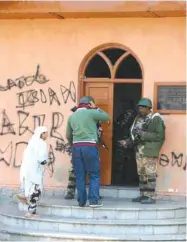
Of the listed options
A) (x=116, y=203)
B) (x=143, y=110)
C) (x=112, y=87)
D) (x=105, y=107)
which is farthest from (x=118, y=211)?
(x=112, y=87)

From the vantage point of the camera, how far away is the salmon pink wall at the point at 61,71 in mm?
11016

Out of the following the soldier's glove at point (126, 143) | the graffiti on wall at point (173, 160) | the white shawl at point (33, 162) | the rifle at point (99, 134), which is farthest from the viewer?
the graffiti on wall at point (173, 160)

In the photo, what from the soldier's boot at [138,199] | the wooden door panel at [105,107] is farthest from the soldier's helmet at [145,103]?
the soldier's boot at [138,199]

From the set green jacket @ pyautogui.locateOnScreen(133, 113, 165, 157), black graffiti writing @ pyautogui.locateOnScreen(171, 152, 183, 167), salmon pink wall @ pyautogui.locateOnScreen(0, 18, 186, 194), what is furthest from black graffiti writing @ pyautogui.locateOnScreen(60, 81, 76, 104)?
black graffiti writing @ pyautogui.locateOnScreen(171, 152, 183, 167)

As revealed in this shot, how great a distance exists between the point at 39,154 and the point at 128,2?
3.02 metres

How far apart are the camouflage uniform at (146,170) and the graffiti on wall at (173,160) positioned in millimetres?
504

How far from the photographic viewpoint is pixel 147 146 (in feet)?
34.6

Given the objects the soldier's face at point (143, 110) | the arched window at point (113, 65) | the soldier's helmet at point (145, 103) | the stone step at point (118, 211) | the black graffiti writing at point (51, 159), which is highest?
the arched window at point (113, 65)

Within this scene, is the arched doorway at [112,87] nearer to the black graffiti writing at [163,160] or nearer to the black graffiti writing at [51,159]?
the black graffiti writing at [163,160]

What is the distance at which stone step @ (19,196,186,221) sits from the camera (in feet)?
31.9

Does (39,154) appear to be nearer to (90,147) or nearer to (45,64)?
(90,147)

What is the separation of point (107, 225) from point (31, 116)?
3.12 metres

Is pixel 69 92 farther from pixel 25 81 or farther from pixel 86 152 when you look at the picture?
pixel 86 152

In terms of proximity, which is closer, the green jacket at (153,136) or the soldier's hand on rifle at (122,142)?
the green jacket at (153,136)
